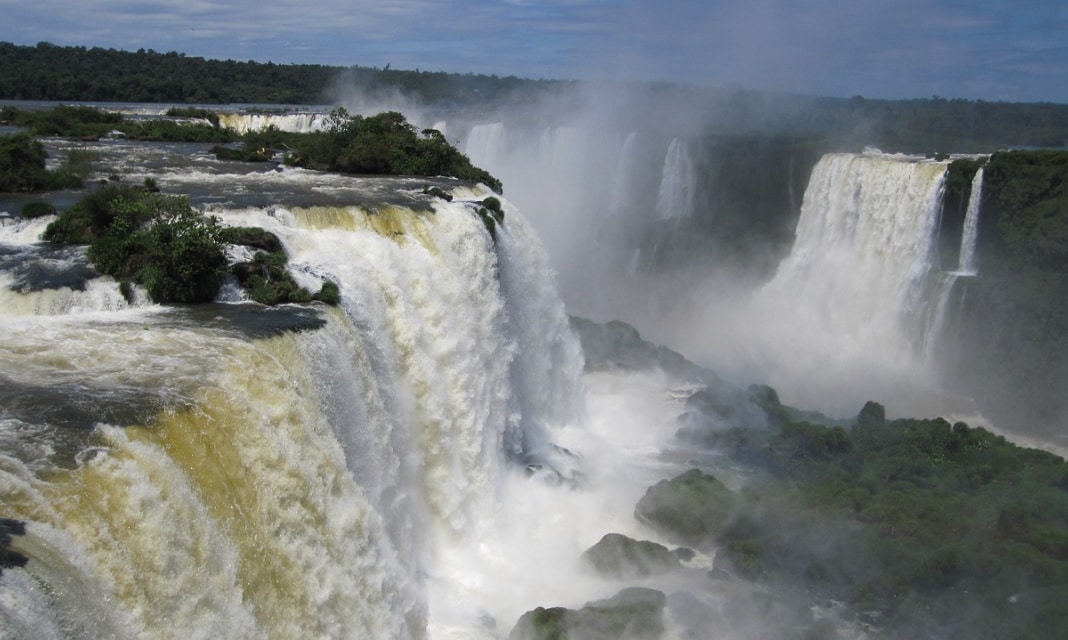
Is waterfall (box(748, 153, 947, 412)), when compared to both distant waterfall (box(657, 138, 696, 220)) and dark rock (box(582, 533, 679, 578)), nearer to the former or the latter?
distant waterfall (box(657, 138, 696, 220))

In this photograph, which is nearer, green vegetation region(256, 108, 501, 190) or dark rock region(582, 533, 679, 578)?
dark rock region(582, 533, 679, 578)

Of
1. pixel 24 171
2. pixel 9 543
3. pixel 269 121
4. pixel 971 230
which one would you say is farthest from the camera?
pixel 269 121

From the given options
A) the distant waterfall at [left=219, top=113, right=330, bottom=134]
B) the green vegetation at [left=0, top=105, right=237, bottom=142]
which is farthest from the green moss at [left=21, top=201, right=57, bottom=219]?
the distant waterfall at [left=219, top=113, right=330, bottom=134]

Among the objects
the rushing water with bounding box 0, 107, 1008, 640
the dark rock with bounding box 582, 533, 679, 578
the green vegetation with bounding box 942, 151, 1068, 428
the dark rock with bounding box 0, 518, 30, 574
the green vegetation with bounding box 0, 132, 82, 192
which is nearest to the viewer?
the dark rock with bounding box 0, 518, 30, 574

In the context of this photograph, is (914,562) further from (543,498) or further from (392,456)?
(392,456)

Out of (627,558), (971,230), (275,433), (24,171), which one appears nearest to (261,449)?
(275,433)

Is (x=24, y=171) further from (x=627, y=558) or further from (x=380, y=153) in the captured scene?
(x=627, y=558)

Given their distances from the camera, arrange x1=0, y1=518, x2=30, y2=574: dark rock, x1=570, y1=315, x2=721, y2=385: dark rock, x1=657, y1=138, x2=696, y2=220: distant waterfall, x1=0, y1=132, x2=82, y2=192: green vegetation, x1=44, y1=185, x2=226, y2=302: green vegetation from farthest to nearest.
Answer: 1. x1=657, y1=138, x2=696, y2=220: distant waterfall
2. x1=570, y1=315, x2=721, y2=385: dark rock
3. x1=0, y1=132, x2=82, y2=192: green vegetation
4. x1=44, y1=185, x2=226, y2=302: green vegetation
5. x1=0, y1=518, x2=30, y2=574: dark rock
